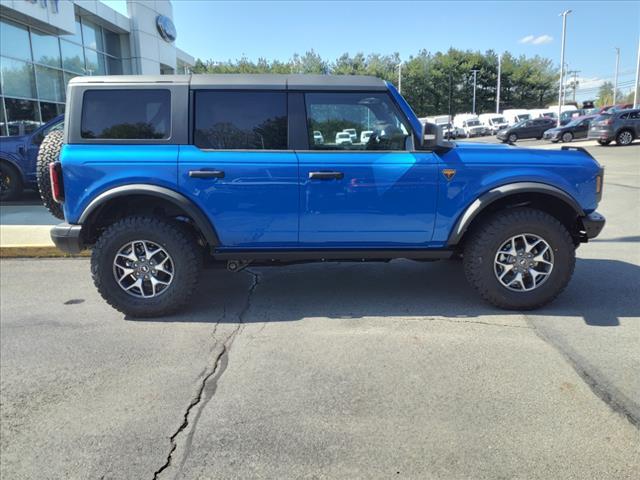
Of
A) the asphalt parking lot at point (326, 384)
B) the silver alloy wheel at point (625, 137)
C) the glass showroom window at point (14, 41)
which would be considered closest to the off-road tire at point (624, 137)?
the silver alloy wheel at point (625, 137)

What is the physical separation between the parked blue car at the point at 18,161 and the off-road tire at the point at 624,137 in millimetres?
23586

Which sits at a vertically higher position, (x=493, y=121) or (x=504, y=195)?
(x=493, y=121)

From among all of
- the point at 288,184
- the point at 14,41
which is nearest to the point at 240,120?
the point at 288,184

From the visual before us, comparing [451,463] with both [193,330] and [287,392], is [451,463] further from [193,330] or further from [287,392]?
[193,330]

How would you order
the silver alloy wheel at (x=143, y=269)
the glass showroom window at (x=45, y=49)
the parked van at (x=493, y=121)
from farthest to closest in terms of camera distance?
1. the parked van at (x=493, y=121)
2. the glass showroom window at (x=45, y=49)
3. the silver alloy wheel at (x=143, y=269)

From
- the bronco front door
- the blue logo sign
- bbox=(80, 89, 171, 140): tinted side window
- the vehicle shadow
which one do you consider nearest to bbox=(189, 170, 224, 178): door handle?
bbox=(80, 89, 171, 140): tinted side window

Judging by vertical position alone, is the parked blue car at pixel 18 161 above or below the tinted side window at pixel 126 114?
below

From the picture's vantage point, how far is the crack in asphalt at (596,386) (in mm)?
2867

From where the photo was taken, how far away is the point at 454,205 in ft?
14.1

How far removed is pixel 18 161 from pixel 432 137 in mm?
9537

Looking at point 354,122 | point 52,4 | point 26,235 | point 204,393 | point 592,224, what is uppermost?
point 52,4

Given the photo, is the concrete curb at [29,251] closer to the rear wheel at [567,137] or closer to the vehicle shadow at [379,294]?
the vehicle shadow at [379,294]

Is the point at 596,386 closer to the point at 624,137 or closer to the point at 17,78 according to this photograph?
the point at 17,78

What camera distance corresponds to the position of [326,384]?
326 cm
